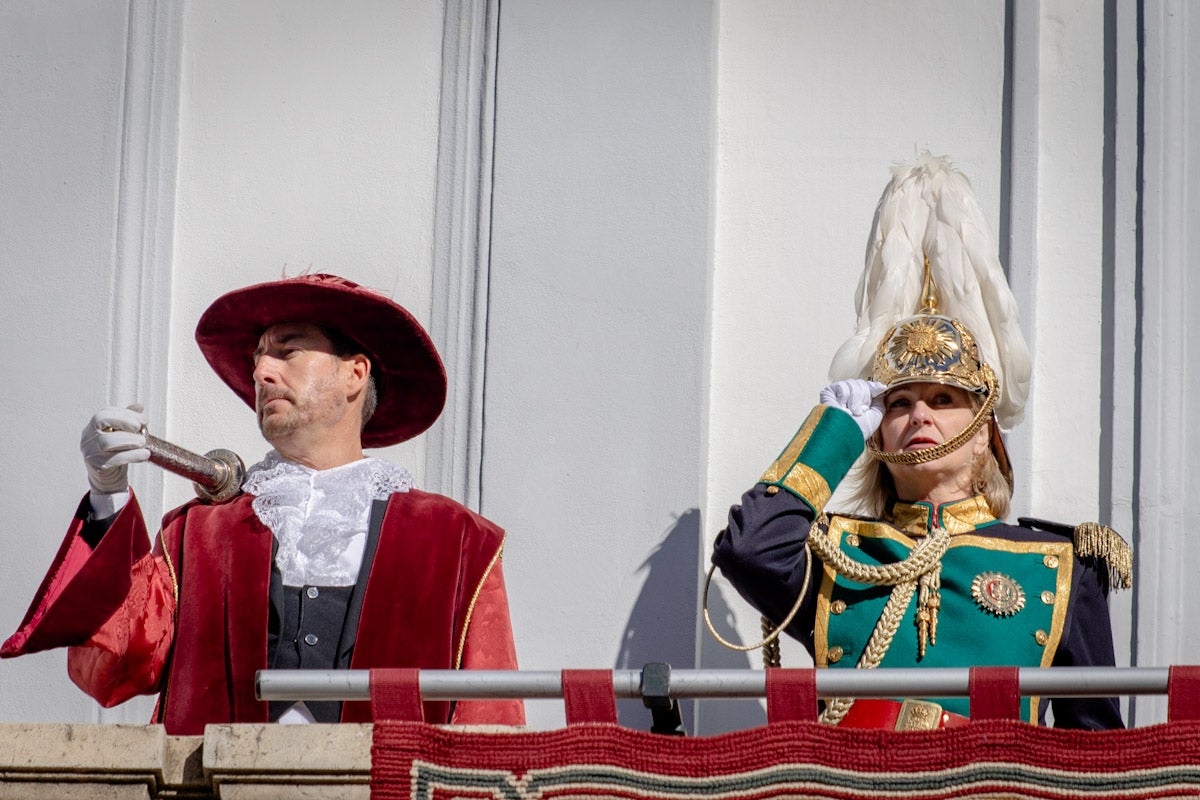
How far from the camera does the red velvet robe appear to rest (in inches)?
156

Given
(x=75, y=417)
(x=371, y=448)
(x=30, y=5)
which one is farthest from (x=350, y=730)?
(x=30, y=5)

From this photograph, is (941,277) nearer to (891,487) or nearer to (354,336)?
(891,487)

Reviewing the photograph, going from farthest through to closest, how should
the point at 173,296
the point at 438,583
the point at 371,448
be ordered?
the point at 173,296 < the point at 371,448 < the point at 438,583

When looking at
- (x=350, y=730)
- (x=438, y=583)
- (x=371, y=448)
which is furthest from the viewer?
(x=371, y=448)

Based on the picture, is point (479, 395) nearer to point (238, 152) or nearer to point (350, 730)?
point (238, 152)

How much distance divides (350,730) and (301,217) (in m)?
2.03

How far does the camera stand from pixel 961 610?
4258 mm

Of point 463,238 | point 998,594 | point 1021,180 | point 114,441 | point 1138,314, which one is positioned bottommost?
point 998,594

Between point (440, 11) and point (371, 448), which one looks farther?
point (440, 11)

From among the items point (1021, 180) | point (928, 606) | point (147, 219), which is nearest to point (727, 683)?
point (928, 606)

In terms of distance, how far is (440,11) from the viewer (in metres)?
5.32

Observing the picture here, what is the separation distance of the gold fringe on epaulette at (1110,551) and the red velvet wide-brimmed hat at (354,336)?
4.12ft

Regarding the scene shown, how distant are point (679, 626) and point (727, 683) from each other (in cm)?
143

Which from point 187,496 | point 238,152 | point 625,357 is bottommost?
point 187,496
